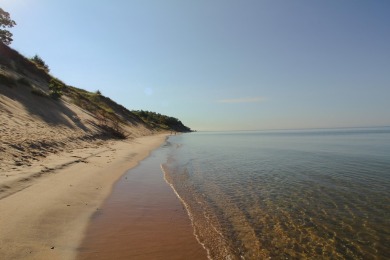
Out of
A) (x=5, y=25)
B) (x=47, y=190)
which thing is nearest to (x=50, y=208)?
(x=47, y=190)

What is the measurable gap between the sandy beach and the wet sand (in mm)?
379

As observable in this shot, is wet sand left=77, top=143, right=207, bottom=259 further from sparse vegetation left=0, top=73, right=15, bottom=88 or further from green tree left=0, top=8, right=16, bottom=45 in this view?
green tree left=0, top=8, right=16, bottom=45

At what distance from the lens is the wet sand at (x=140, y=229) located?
20.5ft

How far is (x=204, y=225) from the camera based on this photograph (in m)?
8.44

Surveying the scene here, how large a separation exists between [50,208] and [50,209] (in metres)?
0.08

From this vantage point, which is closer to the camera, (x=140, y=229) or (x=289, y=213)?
(x=140, y=229)

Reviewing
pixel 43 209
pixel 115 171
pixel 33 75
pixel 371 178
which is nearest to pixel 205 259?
pixel 43 209

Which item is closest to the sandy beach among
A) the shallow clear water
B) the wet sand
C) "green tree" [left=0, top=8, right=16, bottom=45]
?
the wet sand

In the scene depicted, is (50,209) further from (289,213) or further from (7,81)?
(7,81)

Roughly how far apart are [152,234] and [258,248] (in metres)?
2.79

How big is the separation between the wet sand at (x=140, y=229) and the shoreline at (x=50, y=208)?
0.39 m

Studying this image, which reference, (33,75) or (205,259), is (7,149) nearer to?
(205,259)

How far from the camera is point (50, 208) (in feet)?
26.4

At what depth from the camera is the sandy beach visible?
579 cm
